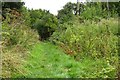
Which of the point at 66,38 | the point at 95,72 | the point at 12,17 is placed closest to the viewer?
the point at 95,72

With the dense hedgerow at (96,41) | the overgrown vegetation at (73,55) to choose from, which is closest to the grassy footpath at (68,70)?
the overgrown vegetation at (73,55)

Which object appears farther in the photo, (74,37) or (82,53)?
A: (74,37)

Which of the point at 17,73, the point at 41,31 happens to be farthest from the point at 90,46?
the point at 41,31

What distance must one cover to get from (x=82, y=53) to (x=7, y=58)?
12.6 ft

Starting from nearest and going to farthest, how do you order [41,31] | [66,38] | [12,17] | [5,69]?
[5,69] → [12,17] → [66,38] → [41,31]

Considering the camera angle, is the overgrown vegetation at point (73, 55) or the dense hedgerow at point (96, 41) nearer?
the overgrown vegetation at point (73, 55)

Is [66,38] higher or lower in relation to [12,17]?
lower

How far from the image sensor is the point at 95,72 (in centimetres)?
693

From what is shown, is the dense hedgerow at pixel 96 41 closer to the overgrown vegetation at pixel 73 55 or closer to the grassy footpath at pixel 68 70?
the overgrown vegetation at pixel 73 55

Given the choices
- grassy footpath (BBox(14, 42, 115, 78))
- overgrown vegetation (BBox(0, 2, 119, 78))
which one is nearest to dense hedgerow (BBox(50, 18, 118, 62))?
overgrown vegetation (BBox(0, 2, 119, 78))

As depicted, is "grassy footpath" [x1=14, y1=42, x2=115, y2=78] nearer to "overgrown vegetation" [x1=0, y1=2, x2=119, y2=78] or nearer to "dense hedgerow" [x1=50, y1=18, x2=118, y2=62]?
"overgrown vegetation" [x1=0, y1=2, x2=119, y2=78]

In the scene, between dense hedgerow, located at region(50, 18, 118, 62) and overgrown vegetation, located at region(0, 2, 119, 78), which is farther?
dense hedgerow, located at region(50, 18, 118, 62)

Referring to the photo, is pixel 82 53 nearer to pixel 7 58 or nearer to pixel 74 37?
pixel 74 37

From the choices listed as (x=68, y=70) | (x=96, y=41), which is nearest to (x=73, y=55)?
(x=96, y=41)
